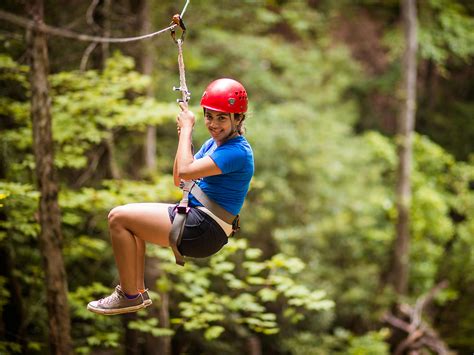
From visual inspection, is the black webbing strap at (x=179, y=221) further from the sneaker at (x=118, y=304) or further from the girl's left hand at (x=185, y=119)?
the sneaker at (x=118, y=304)

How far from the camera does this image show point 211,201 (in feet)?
10.6

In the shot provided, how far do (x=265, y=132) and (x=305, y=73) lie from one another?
133 inches

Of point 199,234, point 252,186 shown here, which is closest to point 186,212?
point 199,234

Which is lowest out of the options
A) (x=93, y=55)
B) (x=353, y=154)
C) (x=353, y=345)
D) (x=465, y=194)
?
(x=353, y=345)

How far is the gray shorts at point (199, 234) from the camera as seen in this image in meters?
3.15

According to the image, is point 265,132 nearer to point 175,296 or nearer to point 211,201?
point 175,296

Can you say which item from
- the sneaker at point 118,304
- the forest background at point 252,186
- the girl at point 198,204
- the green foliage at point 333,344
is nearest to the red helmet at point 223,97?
the girl at point 198,204

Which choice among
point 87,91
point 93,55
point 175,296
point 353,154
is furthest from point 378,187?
point 87,91

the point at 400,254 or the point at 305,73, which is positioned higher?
the point at 305,73

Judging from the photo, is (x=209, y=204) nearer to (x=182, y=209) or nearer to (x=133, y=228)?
(x=182, y=209)

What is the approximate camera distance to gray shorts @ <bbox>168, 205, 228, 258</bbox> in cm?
315

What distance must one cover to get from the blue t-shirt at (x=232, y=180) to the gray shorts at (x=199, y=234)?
0.10 m

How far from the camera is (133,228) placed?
3.12 m

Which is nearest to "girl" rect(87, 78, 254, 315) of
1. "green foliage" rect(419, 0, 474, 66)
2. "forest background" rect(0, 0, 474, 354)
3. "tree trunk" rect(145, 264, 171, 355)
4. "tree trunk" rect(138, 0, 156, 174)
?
"forest background" rect(0, 0, 474, 354)
